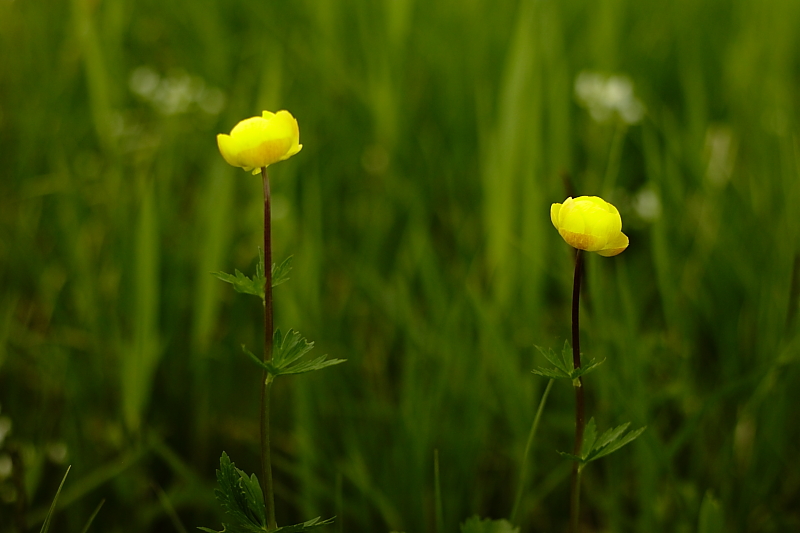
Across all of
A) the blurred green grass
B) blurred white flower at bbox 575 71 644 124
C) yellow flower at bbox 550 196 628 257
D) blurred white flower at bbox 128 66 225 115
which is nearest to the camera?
yellow flower at bbox 550 196 628 257

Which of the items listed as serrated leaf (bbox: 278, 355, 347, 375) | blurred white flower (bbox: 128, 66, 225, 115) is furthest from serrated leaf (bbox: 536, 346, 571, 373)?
blurred white flower (bbox: 128, 66, 225, 115)

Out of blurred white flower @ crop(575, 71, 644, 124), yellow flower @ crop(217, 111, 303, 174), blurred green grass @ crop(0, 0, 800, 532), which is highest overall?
yellow flower @ crop(217, 111, 303, 174)

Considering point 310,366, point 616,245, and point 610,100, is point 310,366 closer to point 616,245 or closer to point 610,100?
point 616,245

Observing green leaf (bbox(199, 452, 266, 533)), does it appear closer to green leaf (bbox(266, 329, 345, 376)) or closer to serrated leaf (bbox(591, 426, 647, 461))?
green leaf (bbox(266, 329, 345, 376))

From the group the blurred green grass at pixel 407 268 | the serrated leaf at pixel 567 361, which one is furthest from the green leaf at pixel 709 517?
the serrated leaf at pixel 567 361

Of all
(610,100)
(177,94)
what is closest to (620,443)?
(610,100)

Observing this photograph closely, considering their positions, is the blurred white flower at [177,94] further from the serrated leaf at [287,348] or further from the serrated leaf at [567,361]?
the serrated leaf at [567,361]

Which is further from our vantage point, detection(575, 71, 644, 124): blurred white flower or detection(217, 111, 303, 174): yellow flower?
detection(575, 71, 644, 124): blurred white flower
